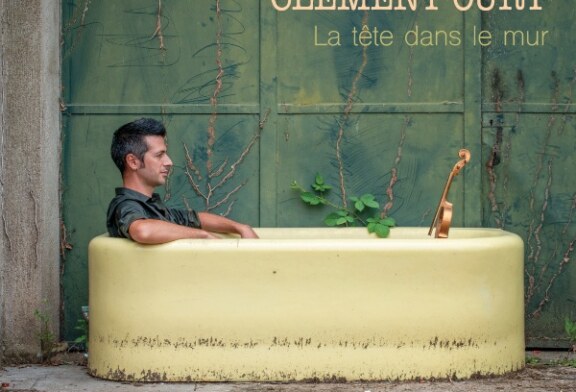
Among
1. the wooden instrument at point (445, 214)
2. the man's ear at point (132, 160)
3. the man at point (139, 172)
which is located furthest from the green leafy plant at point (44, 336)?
the wooden instrument at point (445, 214)

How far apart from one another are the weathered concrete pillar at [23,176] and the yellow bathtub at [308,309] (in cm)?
94

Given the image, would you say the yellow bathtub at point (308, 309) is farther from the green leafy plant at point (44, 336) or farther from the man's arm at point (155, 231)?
the green leafy plant at point (44, 336)

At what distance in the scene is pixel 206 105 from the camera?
17.9 feet

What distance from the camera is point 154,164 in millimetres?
4812

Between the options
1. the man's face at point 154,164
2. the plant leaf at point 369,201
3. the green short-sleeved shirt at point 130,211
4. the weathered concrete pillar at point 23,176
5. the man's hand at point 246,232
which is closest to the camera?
the green short-sleeved shirt at point 130,211

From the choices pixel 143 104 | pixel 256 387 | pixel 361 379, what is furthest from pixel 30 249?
pixel 361 379

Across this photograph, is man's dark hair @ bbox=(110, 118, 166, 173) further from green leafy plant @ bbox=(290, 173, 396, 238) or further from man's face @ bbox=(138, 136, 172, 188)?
green leafy plant @ bbox=(290, 173, 396, 238)

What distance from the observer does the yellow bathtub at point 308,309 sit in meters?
4.45

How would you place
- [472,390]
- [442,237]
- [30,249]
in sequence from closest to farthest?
1. [472,390]
2. [442,237]
3. [30,249]

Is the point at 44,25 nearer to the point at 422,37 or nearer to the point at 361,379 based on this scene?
the point at 422,37

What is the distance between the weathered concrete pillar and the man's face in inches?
27.5

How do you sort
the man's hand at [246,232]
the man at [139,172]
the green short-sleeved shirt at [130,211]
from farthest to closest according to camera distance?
the man's hand at [246,232] → the man at [139,172] → the green short-sleeved shirt at [130,211]

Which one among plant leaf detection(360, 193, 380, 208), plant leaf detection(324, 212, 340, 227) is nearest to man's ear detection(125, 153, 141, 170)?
plant leaf detection(324, 212, 340, 227)

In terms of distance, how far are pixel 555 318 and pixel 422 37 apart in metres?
1.64
